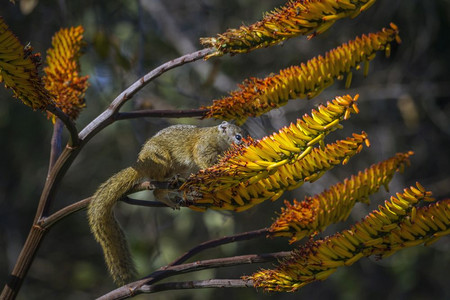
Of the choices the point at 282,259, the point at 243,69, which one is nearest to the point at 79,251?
the point at 243,69

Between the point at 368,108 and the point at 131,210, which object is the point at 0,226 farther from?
the point at 368,108

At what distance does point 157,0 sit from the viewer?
19.7 feet

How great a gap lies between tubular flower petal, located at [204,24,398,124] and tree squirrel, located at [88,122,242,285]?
0.43 m

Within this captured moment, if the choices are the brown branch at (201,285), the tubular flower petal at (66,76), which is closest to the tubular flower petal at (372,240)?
the brown branch at (201,285)

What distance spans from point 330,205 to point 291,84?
1.21 ft

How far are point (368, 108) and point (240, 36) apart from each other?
5.07 metres

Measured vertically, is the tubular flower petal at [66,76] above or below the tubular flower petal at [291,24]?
above

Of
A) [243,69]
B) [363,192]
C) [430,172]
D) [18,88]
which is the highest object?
Answer: [243,69]

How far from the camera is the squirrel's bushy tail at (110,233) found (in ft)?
6.75

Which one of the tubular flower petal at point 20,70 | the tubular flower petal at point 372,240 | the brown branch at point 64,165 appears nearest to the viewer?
the tubular flower petal at point 20,70

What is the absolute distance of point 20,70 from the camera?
4.45 feet

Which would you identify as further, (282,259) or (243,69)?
(243,69)

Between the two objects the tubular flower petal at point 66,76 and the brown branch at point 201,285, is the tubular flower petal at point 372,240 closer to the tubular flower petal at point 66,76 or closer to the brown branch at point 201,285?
the brown branch at point 201,285

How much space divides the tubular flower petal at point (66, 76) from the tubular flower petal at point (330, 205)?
788 millimetres
